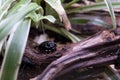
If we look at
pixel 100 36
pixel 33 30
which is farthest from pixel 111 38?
pixel 33 30

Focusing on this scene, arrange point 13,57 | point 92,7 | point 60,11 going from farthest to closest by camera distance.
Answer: point 92,7 < point 60,11 < point 13,57

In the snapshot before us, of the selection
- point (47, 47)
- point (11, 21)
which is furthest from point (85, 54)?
point (11, 21)

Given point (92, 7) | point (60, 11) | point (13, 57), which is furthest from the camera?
point (92, 7)

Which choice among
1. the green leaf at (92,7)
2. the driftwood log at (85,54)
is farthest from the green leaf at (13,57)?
the green leaf at (92,7)

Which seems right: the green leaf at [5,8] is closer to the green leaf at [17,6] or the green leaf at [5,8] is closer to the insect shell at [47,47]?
the green leaf at [17,6]

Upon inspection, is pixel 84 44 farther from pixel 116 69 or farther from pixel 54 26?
pixel 54 26

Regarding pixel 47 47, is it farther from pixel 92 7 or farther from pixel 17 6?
pixel 92 7
